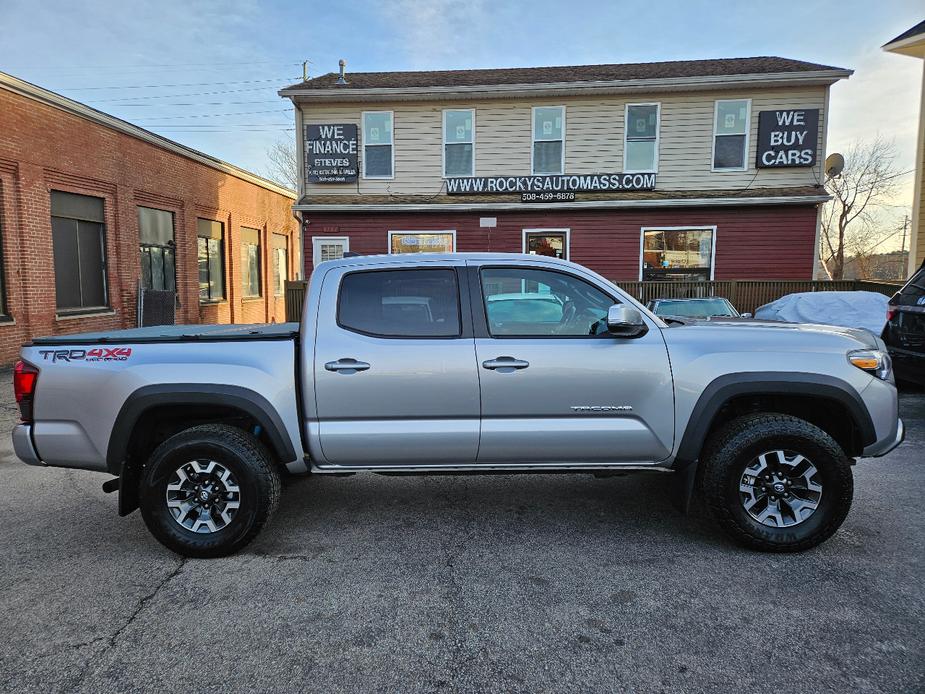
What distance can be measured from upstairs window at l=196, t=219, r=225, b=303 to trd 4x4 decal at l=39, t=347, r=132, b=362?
16.0 m

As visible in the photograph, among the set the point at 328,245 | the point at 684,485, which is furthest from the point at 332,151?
the point at 684,485

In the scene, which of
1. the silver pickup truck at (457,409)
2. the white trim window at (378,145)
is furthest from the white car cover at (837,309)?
the white trim window at (378,145)

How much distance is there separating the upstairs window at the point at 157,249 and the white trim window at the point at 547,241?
33.1 feet

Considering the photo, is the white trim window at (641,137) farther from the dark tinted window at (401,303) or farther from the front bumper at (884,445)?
the dark tinted window at (401,303)

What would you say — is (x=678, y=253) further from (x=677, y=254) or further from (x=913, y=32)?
(x=913, y=32)

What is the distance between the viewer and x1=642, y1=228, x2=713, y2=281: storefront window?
52.0ft

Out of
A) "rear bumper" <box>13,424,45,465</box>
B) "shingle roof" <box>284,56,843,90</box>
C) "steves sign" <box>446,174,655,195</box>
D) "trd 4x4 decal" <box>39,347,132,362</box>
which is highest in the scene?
"shingle roof" <box>284,56,843,90</box>

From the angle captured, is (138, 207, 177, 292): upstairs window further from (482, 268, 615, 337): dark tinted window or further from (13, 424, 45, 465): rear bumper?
(482, 268, 615, 337): dark tinted window

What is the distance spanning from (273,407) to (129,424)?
864 mm

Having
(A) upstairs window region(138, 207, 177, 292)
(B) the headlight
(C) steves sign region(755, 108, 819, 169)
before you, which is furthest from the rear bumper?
(C) steves sign region(755, 108, 819, 169)

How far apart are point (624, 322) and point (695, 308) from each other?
7634 millimetres

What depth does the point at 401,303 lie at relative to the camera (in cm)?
385

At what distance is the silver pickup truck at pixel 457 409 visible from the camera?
3.61 metres

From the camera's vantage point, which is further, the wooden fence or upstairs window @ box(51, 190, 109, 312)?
the wooden fence
